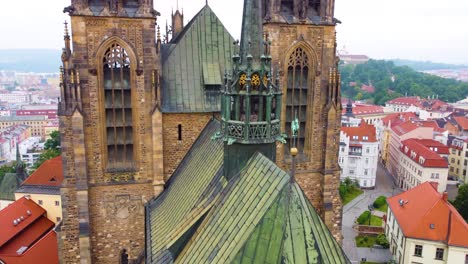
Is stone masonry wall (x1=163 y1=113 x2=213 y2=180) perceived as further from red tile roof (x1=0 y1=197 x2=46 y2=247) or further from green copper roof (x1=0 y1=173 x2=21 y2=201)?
green copper roof (x1=0 y1=173 x2=21 y2=201)

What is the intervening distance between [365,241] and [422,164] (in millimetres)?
22651

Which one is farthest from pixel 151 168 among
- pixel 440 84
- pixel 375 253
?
pixel 440 84

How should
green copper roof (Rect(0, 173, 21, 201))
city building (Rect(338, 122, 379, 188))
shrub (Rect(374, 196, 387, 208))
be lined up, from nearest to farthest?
green copper roof (Rect(0, 173, 21, 201)) → shrub (Rect(374, 196, 387, 208)) → city building (Rect(338, 122, 379, 188))

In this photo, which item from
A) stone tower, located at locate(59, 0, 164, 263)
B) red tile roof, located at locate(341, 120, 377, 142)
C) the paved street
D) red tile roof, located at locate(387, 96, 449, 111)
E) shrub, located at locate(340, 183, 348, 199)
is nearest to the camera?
stone tower, located at locate(59, 0, 164, 263)

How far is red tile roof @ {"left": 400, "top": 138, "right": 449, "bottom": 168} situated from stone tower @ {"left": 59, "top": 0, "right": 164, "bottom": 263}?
174 feet

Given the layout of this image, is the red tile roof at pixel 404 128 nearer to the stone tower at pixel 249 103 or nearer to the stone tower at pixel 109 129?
the stone tower at pixel 109 129

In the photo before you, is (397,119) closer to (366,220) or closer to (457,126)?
(457,126)

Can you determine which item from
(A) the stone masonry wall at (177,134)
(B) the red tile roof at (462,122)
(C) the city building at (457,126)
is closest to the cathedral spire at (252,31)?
(A) the stone masonry wall at (177,134)

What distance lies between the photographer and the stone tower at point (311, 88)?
22859mm

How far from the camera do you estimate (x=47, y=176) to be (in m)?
48.7

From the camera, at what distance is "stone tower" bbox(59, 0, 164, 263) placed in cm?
2136

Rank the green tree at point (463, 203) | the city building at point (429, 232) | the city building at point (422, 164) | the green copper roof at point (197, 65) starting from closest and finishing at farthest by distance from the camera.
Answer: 1. the green copper roof at point (197, 65)
2. the city building at point (429, 232)
3. the green tree at point (463, 203)
4. the city building at point (422, 164)

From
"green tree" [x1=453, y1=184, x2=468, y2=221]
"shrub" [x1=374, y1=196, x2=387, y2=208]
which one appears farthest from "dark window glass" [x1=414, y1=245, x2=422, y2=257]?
"shrub" [x1=374, y1=196, x2=387, y2=208]

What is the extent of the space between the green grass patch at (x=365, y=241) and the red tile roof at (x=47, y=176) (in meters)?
36.2
